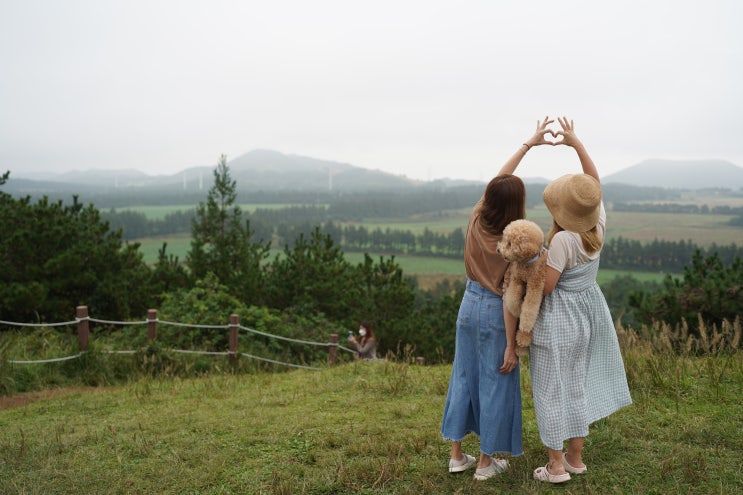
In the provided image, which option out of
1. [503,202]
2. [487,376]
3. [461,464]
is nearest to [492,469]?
[461,464]

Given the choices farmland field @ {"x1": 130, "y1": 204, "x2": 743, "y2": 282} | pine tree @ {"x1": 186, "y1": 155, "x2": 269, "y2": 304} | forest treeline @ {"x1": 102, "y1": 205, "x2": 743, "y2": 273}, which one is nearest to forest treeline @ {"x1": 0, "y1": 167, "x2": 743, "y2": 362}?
pine tree @ {"x1": 186, "y1": 155, "x2": 269, "y2": 304}

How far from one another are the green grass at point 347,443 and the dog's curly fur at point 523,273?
948 millimetres

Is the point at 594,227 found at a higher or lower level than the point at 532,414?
higher

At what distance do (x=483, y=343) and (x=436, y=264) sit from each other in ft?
369

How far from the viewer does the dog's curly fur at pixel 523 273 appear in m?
2.88

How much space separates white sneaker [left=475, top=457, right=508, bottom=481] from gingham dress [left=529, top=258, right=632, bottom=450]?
1.30ft

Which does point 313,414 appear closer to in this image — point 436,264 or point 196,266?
point 196,266

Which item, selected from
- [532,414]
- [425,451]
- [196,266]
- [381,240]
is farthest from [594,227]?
[381,240]

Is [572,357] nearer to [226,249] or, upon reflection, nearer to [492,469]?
[492,469]

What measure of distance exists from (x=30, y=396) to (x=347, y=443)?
5.31m

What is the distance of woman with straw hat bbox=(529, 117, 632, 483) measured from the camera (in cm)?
300

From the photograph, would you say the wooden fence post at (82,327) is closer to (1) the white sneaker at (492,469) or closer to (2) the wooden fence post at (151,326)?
(2) the wooden fence post at (151,326)

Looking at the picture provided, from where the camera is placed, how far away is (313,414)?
529cm

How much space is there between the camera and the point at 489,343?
10.4ft
